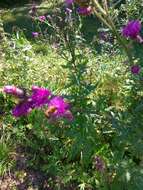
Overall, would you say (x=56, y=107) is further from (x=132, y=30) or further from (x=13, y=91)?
(x=132, y=30)

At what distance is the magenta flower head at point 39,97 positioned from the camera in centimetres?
250

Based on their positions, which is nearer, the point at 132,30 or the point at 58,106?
the point at 58,106

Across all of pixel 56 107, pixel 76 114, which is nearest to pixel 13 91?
pixel 56 107

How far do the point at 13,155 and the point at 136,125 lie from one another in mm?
1389

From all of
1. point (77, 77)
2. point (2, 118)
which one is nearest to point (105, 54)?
point (2, 118)

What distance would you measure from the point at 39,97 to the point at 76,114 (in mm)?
684

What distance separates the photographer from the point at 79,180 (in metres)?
3.63

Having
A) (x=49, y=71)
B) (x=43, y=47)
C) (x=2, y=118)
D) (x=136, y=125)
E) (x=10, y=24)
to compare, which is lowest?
(x=136, y=125)

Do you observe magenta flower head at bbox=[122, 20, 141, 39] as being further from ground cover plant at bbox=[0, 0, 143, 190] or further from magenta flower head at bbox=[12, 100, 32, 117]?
magenta flower head at bbox=[12, 100, 32, 117]

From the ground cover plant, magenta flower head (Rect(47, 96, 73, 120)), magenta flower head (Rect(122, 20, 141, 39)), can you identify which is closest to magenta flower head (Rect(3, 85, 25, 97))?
the ground cover plant

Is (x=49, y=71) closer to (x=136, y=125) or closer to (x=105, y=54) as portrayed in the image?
(x=105, y=54)

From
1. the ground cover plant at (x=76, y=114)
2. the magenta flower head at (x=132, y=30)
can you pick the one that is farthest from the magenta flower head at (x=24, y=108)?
the magenta flower head at (x=132, y=30)

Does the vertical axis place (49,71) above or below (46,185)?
above

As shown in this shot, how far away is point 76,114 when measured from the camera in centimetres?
316
